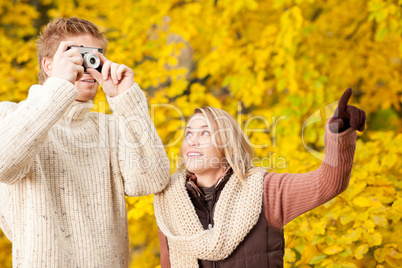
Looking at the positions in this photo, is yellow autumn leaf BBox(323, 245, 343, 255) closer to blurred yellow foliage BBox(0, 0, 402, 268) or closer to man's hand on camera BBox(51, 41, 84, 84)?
blurred yellow foliage BBox(0, 0, 402, 268)

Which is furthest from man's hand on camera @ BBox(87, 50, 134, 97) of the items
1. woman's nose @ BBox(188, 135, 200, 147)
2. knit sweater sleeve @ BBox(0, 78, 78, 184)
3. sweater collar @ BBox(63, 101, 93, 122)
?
woman's nose @ BBox(188, 135, 200, 147)

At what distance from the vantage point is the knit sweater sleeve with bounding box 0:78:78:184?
3.57ft

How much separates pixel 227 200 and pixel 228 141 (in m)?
0.25

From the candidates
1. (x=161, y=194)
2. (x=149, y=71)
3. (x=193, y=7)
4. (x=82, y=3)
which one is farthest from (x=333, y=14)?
(x=161, y=194)

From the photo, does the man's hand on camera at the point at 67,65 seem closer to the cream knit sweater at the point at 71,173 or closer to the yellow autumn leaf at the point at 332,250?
the cream knit sweater at the point at 71,173

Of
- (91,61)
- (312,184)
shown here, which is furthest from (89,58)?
(312,184)

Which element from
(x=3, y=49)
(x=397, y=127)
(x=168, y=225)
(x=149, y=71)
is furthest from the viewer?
(x=397, y=127)

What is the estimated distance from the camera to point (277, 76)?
2.83 m

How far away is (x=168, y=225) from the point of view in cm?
155

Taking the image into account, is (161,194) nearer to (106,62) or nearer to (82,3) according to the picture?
(106,62)

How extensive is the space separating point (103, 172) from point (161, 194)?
27 cm

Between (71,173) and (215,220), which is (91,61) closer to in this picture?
(71,173)

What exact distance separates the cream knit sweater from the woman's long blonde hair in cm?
25

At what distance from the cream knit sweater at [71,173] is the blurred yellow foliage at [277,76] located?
88 cm
